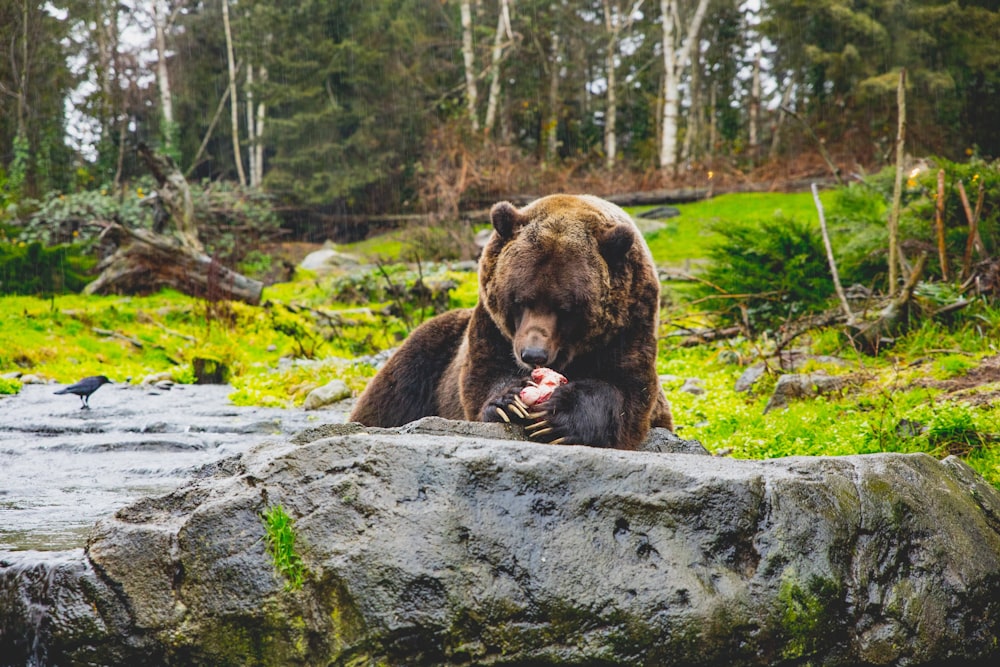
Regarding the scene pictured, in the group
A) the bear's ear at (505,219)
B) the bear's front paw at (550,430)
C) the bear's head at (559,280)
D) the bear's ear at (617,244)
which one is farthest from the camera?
the bear's ear at (505,219)

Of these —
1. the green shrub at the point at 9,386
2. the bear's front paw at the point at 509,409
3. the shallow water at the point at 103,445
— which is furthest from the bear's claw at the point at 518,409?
the green shrub at the point at 9,386

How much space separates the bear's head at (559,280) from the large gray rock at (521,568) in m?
1.32

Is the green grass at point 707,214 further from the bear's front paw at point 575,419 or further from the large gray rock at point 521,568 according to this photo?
the large gray rock at point 521,568

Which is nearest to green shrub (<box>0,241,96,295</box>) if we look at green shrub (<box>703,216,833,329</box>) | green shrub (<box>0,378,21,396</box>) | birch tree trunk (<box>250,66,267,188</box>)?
green shrub (<box>0,378,21,396</box>)

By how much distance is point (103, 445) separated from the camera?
6047 millimetres

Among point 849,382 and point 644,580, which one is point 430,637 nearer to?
point 644,580

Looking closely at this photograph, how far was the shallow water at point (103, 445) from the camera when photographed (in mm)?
3836

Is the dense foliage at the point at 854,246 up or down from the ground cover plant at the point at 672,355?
up

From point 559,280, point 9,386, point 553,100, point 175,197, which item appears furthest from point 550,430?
point 553,100

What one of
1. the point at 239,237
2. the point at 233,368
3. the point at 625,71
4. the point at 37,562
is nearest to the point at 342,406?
the point at 233,368

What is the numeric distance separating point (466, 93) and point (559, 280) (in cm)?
2610

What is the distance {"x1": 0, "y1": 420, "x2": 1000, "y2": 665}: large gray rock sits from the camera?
2.43 metres

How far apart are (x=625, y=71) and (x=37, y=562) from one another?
35741 mm

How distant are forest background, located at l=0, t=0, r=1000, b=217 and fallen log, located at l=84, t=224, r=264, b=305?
8753 millimetres
